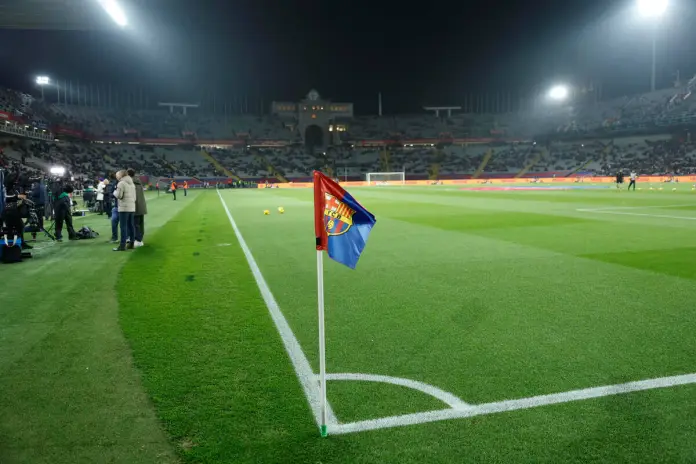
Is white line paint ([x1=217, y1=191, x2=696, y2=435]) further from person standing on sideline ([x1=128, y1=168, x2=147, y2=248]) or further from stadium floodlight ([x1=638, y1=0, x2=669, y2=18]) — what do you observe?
stadium floodlight ([x1=638, y1=0, x2=669, y2=18])

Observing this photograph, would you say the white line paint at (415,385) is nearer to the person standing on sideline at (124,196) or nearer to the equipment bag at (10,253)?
the person standing on sideline at (124,196)

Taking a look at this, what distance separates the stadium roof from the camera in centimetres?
2623

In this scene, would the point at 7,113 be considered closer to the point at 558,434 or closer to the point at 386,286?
the point at 386,286

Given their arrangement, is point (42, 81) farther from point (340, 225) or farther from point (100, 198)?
point (340, 225)

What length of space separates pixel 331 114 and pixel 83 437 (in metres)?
109

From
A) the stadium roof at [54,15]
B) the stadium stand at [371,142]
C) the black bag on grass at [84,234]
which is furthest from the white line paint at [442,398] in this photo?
the stadium stand at [371,142]

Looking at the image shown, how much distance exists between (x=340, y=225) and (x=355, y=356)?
5.06 ft

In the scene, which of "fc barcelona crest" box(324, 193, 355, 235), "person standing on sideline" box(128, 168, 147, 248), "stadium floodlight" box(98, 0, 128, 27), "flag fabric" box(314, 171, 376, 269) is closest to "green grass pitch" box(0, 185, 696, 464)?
"flag fabric" box(314, 171, 376, 269)

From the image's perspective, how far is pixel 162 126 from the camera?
9875 centimetres

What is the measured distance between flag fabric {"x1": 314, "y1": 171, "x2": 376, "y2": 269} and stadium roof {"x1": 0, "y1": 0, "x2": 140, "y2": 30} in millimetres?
29384

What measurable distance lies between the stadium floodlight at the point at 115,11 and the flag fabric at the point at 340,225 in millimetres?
29801

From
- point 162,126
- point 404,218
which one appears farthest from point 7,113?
point 404,218

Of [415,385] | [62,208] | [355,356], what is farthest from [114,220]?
[415,385]

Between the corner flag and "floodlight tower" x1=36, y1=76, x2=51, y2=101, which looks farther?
"floodlight tower" x1=36, y1=76, x2=51, y2=101
